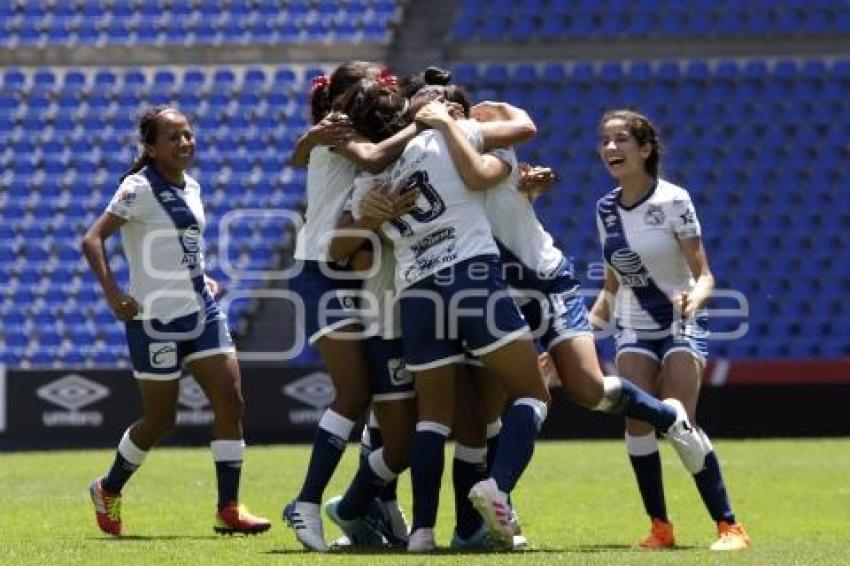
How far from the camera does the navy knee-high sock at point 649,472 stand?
7836 millimetres

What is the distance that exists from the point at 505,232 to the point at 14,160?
42.9ft

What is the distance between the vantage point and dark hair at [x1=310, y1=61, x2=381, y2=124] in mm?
7578

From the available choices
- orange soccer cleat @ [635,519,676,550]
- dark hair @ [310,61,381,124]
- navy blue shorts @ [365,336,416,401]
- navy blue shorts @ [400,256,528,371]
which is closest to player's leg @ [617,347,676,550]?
orange soccer cleat @ [635,519,676,550]

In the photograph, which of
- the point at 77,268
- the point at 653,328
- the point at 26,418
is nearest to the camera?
the point at 653,328

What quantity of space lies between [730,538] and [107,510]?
3112 millimetres

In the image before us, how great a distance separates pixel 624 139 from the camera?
792 cm

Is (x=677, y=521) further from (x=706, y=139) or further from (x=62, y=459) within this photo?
(x=706, y=139)

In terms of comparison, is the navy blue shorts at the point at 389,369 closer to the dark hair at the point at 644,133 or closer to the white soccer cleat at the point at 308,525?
the white soccer cleat at the point at 308,525

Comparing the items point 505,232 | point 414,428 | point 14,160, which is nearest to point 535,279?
point 505,232

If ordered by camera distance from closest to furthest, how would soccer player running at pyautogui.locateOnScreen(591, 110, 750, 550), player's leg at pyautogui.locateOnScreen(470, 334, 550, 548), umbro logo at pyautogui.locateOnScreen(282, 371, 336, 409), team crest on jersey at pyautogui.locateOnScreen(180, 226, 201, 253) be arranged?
player's leg at pyautogui.locateOnScreen(470, 334, 550, 548)
soccer player running at pyautogui.locateOnScreen(591, 110, 750, 550)
team crest on jersey at pyautogui.locateOnScreen(180, 226, 201, 253)
umbro logo at pyautogui.locateOnScreen(282, 371, 336, 409)

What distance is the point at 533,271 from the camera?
296 inches

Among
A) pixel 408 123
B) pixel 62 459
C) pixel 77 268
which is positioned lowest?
pixel 62 459

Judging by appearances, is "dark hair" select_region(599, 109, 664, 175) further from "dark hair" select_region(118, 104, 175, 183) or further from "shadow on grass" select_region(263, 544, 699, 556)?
"dark hair" select_region(118, 104, 175, 183)

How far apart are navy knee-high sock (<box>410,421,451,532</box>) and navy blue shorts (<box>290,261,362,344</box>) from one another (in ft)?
2.20
